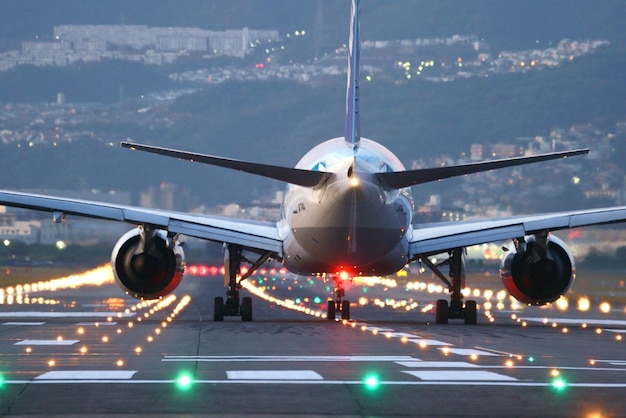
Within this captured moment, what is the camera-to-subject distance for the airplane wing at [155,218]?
117ft

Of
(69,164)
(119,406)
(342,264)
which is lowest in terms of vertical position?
(119,406)

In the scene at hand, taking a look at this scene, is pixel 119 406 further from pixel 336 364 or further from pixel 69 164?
pixel 69 164

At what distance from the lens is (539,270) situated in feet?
120

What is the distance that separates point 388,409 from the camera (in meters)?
15.9

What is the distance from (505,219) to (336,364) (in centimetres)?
1705

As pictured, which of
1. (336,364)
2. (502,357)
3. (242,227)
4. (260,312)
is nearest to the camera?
(336,364)

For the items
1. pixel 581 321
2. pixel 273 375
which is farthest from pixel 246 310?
pixel 273 375

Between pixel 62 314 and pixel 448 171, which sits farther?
pixel 62 314

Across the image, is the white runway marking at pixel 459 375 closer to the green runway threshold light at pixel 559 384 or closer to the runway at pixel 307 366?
the runway at pixel 307 366

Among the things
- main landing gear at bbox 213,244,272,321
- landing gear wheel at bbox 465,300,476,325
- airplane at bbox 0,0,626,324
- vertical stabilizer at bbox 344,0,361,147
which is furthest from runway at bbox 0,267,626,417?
vertical stabilizer at bbox 344,0,361,147

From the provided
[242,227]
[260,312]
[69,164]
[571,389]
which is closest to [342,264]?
[242,227]

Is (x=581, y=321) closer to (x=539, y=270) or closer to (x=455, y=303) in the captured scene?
(x=455, y=303)

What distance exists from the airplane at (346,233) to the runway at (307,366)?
4.04ft

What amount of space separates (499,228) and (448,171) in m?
5.54
